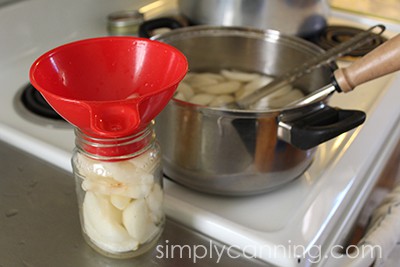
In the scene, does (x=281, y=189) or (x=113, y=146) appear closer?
(x=113, y=146)

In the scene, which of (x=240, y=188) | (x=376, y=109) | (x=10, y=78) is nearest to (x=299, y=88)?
(x=376, y=109)

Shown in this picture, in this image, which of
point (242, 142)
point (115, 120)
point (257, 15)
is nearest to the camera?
point (115, 120)

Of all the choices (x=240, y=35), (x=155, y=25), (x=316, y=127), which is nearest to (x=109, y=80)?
(x=316, y=127)

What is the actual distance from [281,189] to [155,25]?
1.38ft

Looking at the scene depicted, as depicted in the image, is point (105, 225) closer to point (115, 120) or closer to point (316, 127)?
point (115, 120)

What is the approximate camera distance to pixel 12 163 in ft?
1.96

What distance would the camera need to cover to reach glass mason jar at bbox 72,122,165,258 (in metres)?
0.43

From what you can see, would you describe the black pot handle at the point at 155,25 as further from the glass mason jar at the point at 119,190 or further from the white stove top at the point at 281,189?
the glass mason jar at the point at 119,190

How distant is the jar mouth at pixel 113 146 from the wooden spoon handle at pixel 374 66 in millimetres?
199

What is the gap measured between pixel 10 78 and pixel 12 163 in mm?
227

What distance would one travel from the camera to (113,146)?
0.42 meters

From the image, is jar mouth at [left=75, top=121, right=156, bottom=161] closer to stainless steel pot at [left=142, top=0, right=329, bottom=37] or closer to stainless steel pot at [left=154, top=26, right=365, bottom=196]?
stainless steel pot at [left=154, top=26, right=365, bottom=196]

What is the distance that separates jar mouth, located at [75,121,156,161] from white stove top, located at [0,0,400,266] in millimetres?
120

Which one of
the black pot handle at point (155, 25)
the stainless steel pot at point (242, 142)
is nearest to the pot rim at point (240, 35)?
the stainless steel pot at point (242, 142)
